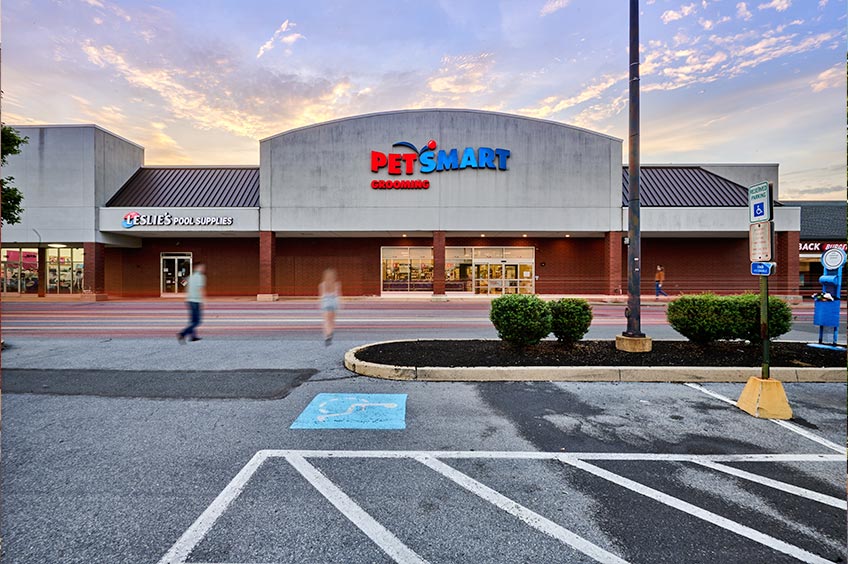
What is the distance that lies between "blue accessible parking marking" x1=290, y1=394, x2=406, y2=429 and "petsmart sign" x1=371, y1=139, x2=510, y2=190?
67.3 ft

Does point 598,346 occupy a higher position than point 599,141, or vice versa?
point 599,141

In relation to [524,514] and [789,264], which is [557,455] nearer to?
[524,514]

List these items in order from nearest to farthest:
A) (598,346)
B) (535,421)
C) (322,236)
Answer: (535,421) < (598,346) < (322,236)

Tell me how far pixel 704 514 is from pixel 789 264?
1141 inches

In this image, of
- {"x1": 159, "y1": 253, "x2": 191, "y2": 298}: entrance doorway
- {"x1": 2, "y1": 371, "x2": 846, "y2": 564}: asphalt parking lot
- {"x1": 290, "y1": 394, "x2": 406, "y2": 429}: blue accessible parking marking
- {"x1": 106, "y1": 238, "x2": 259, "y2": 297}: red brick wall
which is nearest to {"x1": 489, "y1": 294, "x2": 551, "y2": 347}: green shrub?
{"x1": 2, "y1": 371, "x2": 846, "y2": 564}: asphalt parking lot

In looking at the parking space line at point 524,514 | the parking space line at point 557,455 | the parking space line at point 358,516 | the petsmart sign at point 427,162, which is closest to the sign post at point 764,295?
the parking space line at point 557,455

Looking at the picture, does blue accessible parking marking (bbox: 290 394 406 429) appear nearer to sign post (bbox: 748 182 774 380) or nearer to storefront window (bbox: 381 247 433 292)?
sign post (bbox: 748 182 774 380)

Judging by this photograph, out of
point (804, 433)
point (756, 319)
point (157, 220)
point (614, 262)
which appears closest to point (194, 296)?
point (804, 433)

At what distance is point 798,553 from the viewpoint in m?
2.79

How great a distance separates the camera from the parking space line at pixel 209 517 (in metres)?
2.79

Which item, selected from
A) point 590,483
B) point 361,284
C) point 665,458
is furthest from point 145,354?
point 361,284

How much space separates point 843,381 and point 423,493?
7.81m

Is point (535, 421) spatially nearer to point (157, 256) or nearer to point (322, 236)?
point (322, 236)

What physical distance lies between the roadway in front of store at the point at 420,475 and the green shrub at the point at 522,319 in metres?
1.34
